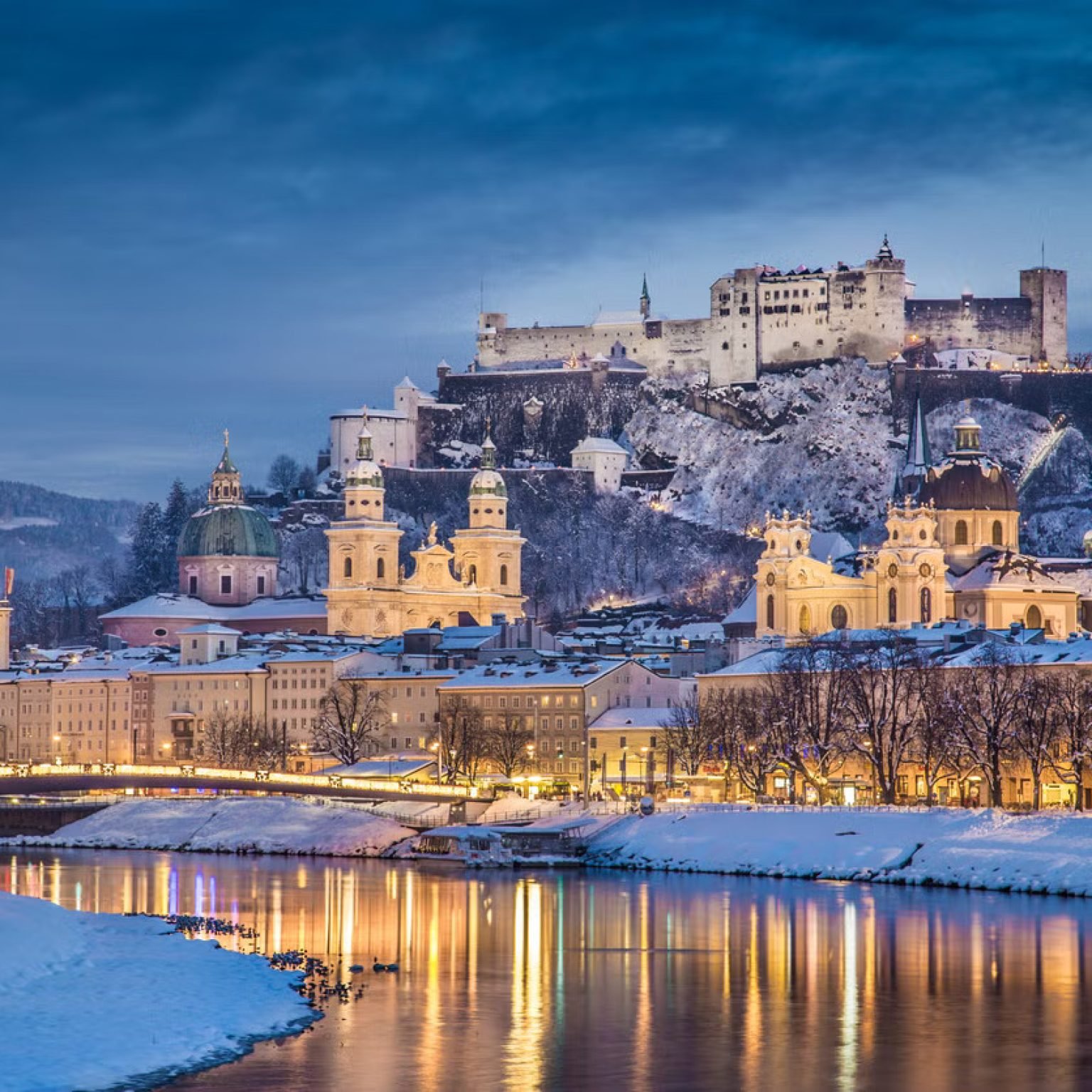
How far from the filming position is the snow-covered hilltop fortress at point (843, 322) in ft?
582

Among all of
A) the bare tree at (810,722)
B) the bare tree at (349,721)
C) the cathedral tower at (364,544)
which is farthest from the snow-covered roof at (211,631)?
the bare tree at (810,722)

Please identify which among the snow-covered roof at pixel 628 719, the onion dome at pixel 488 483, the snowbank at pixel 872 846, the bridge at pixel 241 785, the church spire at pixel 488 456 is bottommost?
the snowbank at pixel 872 846

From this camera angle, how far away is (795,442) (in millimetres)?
177625

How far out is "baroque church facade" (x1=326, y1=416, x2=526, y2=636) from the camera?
15425cm

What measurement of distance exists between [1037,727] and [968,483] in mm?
51638

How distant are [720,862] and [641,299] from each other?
398 ft

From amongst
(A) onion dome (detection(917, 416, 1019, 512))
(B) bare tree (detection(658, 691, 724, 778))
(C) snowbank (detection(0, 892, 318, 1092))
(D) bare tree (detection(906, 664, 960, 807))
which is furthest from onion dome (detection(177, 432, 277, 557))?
(C) snowbank (detection(0, 892, 318, 1092))

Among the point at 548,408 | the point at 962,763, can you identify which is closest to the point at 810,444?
the point at 548,408

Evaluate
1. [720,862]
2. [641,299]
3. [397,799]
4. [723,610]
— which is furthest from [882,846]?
[641,299]

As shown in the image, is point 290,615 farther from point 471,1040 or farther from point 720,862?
point 471,1040

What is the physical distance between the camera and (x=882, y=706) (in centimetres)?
8950

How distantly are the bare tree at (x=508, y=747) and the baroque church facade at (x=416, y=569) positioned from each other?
125ft

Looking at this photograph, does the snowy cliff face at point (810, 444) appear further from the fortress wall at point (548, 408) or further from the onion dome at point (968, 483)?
the onion dome at point (968, 483)

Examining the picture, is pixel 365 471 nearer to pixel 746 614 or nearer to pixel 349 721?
pixel 746 614
